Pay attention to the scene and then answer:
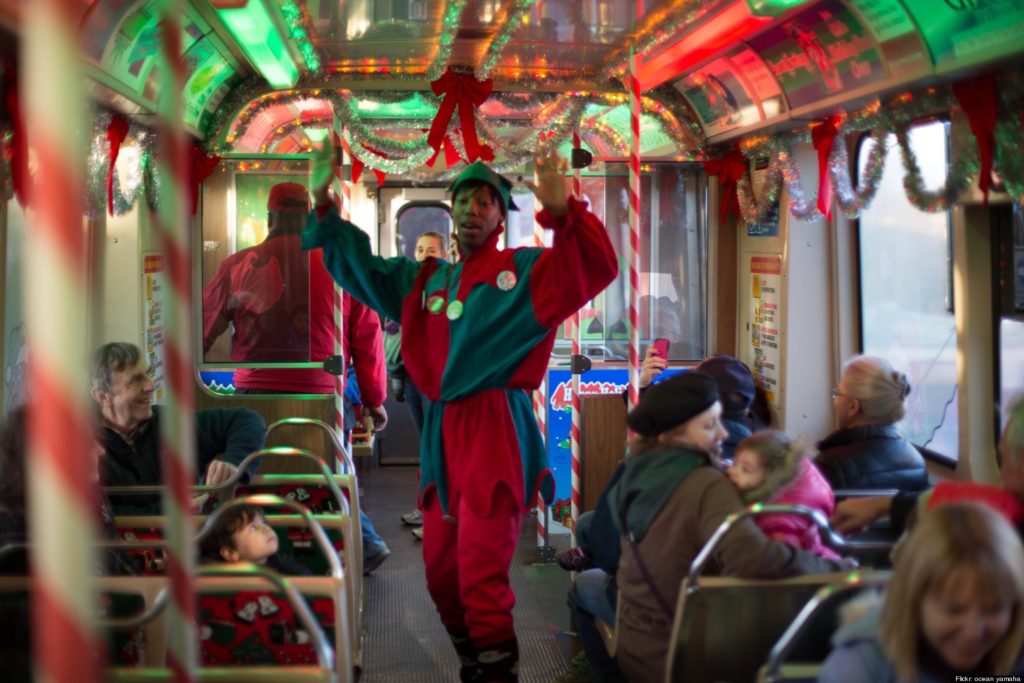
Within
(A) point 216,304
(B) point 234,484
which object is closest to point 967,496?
(B) point 234,484

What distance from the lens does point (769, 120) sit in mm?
6309

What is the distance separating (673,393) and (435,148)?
3212 millimetres

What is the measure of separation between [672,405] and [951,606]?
1396mm

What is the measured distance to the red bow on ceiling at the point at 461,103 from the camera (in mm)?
6301

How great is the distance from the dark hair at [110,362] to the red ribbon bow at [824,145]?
3574mm

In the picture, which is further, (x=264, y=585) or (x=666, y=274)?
(x=666, y=274)

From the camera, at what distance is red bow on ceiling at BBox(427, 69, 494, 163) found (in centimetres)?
630

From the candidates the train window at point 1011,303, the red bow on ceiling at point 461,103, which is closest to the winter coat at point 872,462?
the train window at point 1011,303

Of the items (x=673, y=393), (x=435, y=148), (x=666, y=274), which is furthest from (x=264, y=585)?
(x=666, y=274)

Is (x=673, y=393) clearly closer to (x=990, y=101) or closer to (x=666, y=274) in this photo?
(x=990, y=101)

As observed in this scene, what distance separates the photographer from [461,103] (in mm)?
6355

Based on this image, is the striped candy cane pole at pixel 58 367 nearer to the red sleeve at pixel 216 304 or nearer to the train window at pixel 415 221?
the red sleeve at pixel 216 304

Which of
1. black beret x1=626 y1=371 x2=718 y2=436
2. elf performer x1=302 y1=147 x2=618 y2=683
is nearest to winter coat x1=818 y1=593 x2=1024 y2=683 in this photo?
black beret x1=626 y1=371 x2=718 y2=436

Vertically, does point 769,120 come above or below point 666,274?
above
